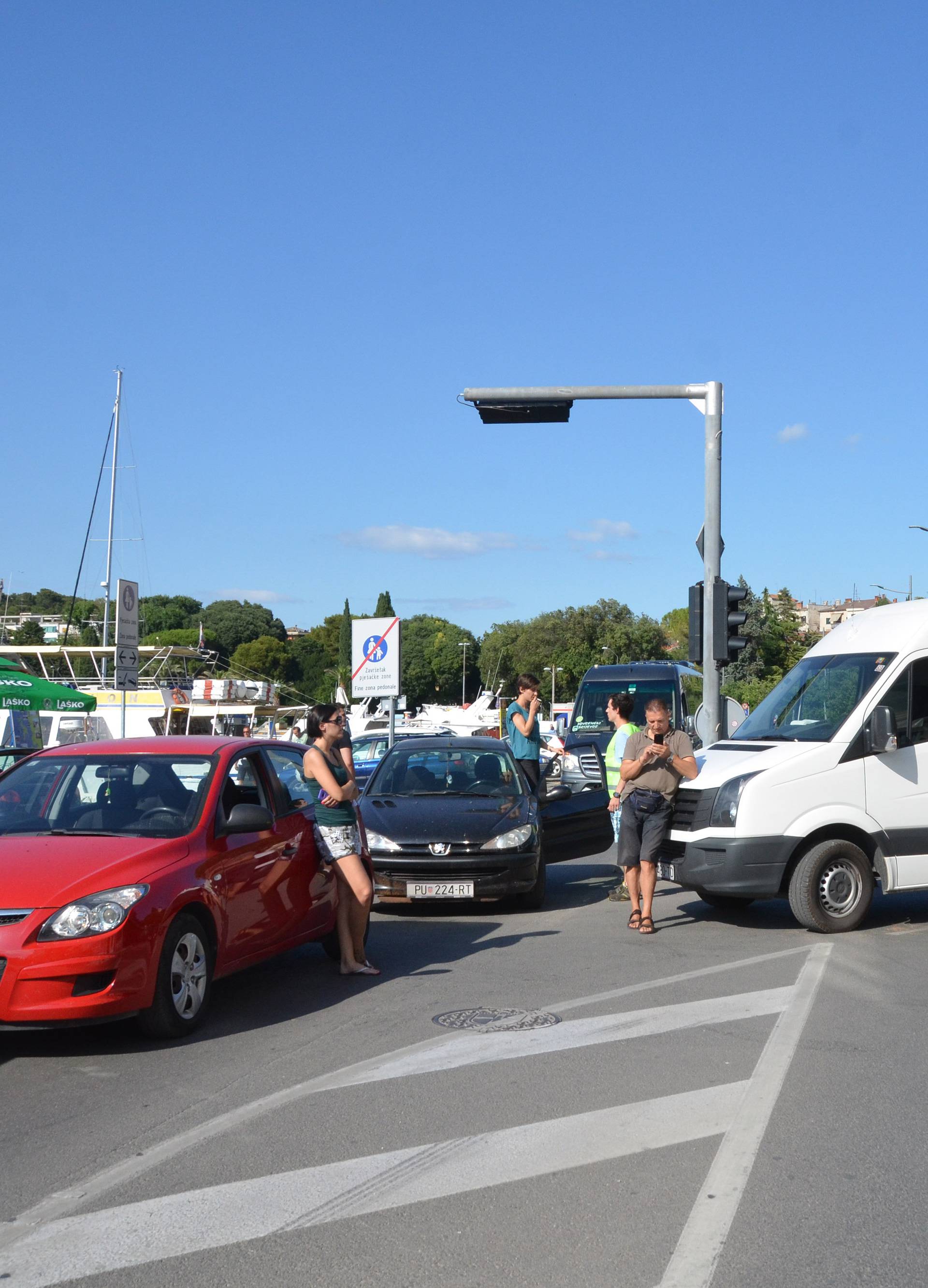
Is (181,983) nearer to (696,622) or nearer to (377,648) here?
(696,622)

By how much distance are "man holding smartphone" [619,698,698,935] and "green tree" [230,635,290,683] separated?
447 ft

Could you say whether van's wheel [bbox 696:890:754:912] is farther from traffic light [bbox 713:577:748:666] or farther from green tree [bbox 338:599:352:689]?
green tree [bbox 338:599:352:689]

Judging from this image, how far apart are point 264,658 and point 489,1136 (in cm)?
14414

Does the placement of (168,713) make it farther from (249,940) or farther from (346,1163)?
(346,1163)

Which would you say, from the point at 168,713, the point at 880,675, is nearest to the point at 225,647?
the point at 168,713

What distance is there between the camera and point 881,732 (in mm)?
10422

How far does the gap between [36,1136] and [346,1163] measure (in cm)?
Result: 133

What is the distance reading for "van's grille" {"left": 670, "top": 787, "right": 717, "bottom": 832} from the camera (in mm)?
10609

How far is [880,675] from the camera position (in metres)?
10.8

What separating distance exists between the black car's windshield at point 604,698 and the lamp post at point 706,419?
10.8m

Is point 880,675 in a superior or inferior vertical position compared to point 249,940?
superior

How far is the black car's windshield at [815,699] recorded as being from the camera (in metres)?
10.9

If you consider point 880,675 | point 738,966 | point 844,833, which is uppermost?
point 880,675

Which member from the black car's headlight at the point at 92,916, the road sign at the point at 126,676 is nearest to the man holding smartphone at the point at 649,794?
the black car's headlight at the point at 92,916
